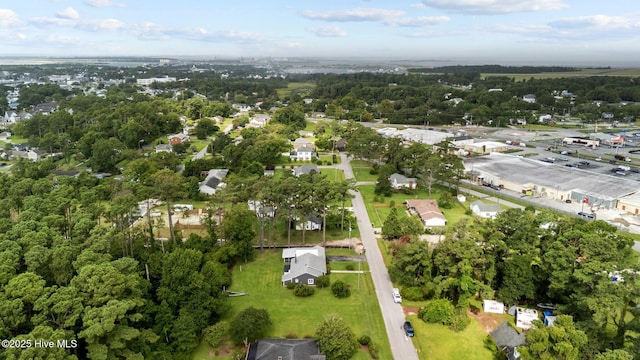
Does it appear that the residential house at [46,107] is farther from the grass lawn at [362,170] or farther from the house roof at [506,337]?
the house roof at [506,337]

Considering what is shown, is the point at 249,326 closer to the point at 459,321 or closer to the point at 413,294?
the point at 413,294

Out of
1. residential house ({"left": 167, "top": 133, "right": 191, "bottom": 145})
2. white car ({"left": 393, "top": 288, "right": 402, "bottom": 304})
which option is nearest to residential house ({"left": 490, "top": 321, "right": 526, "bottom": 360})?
white car ({"left": 393, "top": 288, "right": 402, "bottom": 304})

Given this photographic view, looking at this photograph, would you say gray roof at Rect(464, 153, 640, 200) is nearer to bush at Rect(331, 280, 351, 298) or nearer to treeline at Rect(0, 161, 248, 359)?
bush at Rect(331, 280, 351, 298)

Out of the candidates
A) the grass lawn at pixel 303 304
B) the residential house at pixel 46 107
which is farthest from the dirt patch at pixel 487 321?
the residential house at pixel 46 107

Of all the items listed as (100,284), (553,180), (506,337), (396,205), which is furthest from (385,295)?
(553,180)

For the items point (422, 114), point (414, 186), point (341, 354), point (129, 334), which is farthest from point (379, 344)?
point (422, 114)

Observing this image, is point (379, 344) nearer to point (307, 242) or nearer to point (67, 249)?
point (307, 242)
